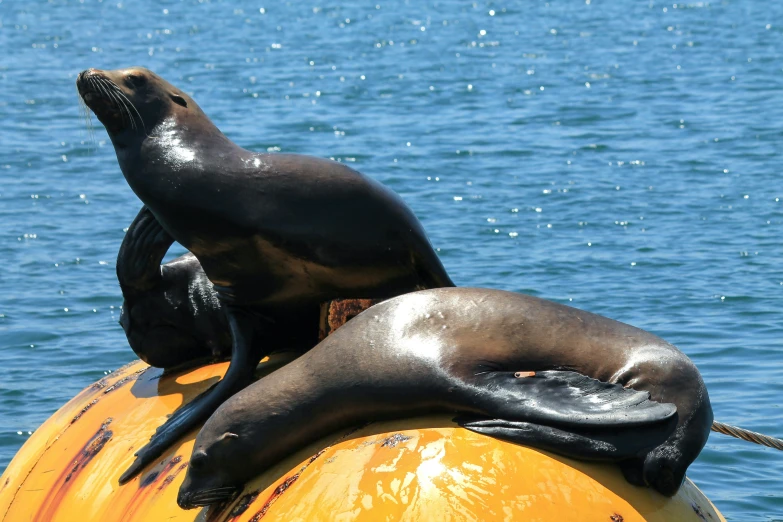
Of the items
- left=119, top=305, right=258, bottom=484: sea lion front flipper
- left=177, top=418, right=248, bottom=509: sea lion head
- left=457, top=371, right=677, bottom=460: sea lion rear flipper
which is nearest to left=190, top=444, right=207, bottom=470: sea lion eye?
left=177, top=418, right=248, bottom=509: sea lion head

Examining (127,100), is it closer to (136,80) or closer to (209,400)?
(136,80)

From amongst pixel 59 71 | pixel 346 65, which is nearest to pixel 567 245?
pixel 346 65

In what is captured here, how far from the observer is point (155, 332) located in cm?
623

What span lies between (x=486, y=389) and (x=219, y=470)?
3.36 ft

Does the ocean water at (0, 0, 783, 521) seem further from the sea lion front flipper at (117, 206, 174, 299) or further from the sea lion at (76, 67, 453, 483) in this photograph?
the sea lion front flipper at (117, 206, 174, 299)

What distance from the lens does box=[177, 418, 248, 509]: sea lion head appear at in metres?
4.88

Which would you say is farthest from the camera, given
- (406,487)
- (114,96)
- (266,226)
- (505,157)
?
(505,157)

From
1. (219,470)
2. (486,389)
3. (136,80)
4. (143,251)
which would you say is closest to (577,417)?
(486,389)

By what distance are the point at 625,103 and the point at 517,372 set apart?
16.9m

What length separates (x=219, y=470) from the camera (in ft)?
16.1

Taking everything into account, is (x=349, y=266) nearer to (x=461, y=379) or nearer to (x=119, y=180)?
(x=461, y=379)

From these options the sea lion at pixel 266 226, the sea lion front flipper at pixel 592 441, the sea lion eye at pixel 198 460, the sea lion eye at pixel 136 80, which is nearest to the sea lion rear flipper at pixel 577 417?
the sea lion front flipper at pixel 592 441

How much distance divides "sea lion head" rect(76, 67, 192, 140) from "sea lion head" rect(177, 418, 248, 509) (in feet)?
5.25

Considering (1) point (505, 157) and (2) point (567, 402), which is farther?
(1) point (505, 157)
